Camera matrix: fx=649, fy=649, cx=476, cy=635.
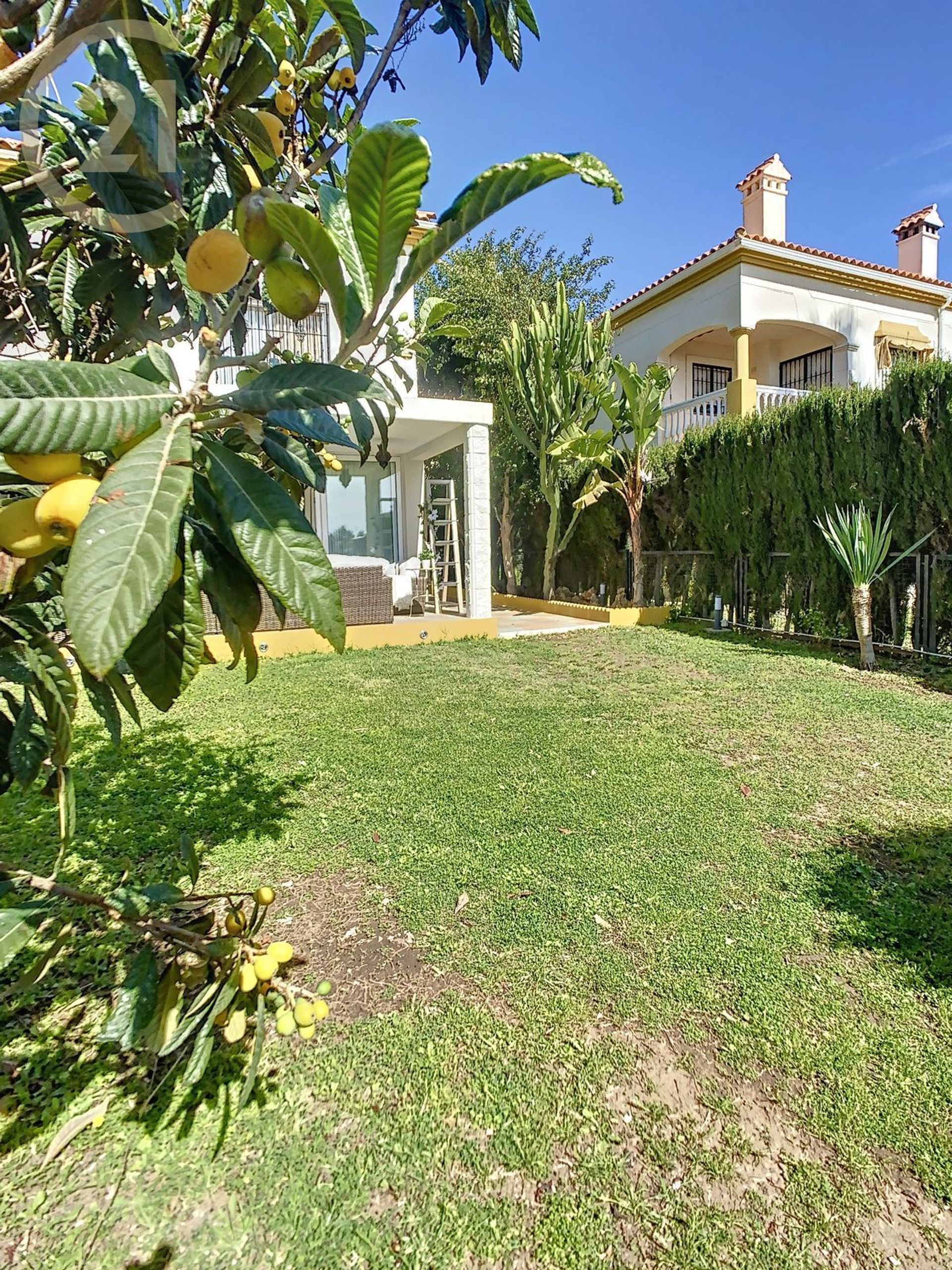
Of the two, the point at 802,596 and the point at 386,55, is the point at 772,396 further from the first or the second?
the point at 386,55

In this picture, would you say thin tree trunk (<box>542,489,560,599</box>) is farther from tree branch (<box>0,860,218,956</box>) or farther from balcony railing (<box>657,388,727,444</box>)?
tree branch (<box>0,860,218,956</box>)

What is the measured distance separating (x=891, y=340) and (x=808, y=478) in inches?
352

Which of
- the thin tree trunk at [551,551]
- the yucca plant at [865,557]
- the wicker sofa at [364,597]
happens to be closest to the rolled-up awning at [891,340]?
the thin tree trunk at [551,551]

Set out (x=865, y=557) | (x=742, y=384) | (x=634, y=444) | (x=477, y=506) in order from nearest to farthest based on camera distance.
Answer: (x=865, y=557) → (x=477, y=506) → (x=634, y=444) → (x=742, y=384)

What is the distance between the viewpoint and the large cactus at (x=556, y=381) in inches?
519

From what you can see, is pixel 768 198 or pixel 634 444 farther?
pixel 768 198

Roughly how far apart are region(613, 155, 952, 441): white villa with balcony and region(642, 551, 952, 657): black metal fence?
11.8 ft

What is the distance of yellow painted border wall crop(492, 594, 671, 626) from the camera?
469 inches

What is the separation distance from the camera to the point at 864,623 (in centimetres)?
Answer: 839

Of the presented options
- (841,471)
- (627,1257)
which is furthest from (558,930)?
(841,471)

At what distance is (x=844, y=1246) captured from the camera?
1653mm

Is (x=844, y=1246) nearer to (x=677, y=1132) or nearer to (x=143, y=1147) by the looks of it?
(x=677, y=1132)

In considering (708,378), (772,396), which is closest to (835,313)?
(772,396)

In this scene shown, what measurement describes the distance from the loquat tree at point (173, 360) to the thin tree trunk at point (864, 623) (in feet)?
26.2
